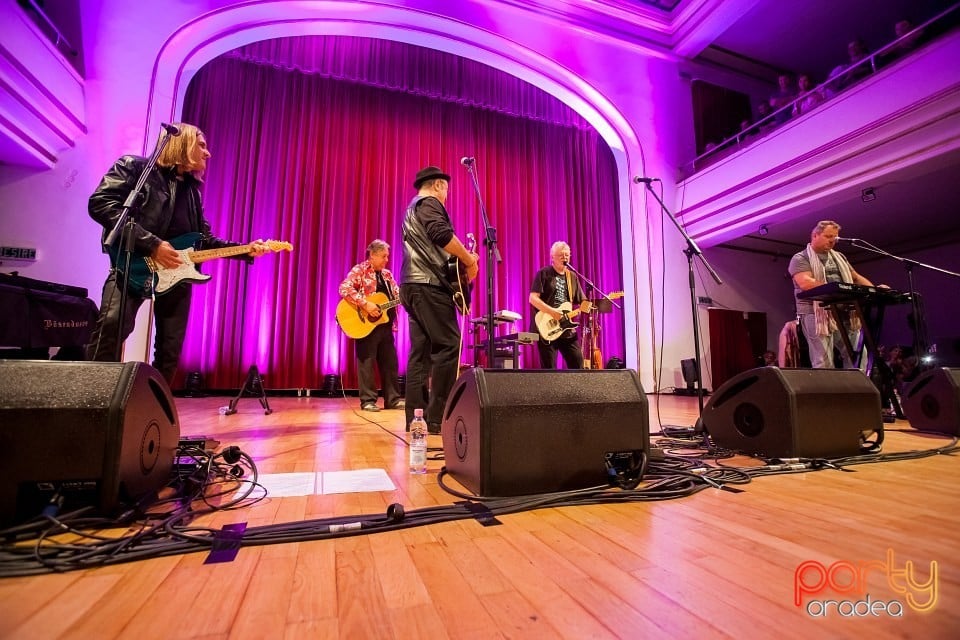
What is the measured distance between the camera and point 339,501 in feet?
4.66

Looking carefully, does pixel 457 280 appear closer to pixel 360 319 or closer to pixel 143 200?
pixel 143 200

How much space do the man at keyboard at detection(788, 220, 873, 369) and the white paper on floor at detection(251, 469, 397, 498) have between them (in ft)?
12.4

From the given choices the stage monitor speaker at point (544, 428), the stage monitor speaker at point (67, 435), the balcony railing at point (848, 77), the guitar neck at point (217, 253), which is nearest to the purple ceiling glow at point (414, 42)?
the balcony railing at point (848, 77)

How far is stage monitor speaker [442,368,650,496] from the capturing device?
1.39m

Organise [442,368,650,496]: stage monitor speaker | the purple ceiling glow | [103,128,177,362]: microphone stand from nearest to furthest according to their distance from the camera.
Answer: [442,368,650,496]: stage monitor speaker < [103,128,177,362]: microphone stand < the purple ceiling glow

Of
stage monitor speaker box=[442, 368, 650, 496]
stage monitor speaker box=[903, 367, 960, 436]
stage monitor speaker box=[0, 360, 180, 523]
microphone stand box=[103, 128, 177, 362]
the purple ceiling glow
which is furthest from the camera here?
the purple ceiling glow

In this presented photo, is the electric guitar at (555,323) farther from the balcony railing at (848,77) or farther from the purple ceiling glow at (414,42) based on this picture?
the balcony railing at (848,77)

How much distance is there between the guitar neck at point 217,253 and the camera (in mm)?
2301

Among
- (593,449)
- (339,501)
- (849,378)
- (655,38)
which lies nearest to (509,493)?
(593,449)

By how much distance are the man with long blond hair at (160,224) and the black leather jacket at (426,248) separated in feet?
3.65

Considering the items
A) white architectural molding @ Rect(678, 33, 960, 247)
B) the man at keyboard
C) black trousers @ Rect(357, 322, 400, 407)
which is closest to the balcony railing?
white architectural molding @ Rect(678, 33, 960, 247)

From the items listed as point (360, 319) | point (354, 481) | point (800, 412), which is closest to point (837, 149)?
point (800, 412)

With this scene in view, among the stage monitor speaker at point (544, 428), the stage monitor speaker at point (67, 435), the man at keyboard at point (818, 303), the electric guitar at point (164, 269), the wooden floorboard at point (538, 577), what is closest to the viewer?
the wooden floorboard at point (538, 577)

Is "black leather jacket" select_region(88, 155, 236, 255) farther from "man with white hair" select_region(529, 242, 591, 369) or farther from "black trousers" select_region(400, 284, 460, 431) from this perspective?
"man with white hair" select_region(529, 242, 591, 369)
